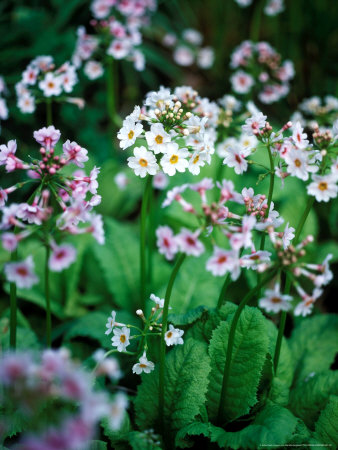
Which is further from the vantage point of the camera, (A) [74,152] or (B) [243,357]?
(B) [243,357]

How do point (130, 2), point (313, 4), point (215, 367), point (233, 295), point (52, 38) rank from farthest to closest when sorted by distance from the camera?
point (313, 4) → point (52, 38) → point (130, 2) → point (233, 295) → point (215, 367)

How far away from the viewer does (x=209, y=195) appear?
5578mm

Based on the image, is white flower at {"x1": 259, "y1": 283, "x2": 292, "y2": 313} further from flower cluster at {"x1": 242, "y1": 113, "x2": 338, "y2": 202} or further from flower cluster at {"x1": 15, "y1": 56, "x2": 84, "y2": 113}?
flower cluster at {"x1": 15, "y1": 56, "x2": 84, "y2": 113}

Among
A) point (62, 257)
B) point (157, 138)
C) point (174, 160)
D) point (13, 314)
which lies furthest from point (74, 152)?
point (13, 314)

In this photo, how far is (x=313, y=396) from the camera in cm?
336

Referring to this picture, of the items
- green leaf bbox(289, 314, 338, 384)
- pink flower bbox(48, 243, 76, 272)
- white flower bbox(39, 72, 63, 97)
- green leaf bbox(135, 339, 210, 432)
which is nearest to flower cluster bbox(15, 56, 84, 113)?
white flower bbox(39, 72, 63, 97)

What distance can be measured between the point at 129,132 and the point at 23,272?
1.23m

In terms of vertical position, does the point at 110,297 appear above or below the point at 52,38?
below

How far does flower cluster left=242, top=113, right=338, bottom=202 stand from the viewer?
241cm

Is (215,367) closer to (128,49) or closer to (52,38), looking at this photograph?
(128,49)

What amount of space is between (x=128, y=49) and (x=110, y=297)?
8.57ft

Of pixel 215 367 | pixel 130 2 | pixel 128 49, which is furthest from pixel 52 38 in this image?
pixel 215 367

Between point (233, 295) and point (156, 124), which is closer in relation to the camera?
point (156, 124)

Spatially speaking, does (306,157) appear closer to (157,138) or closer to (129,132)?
(157,138)
